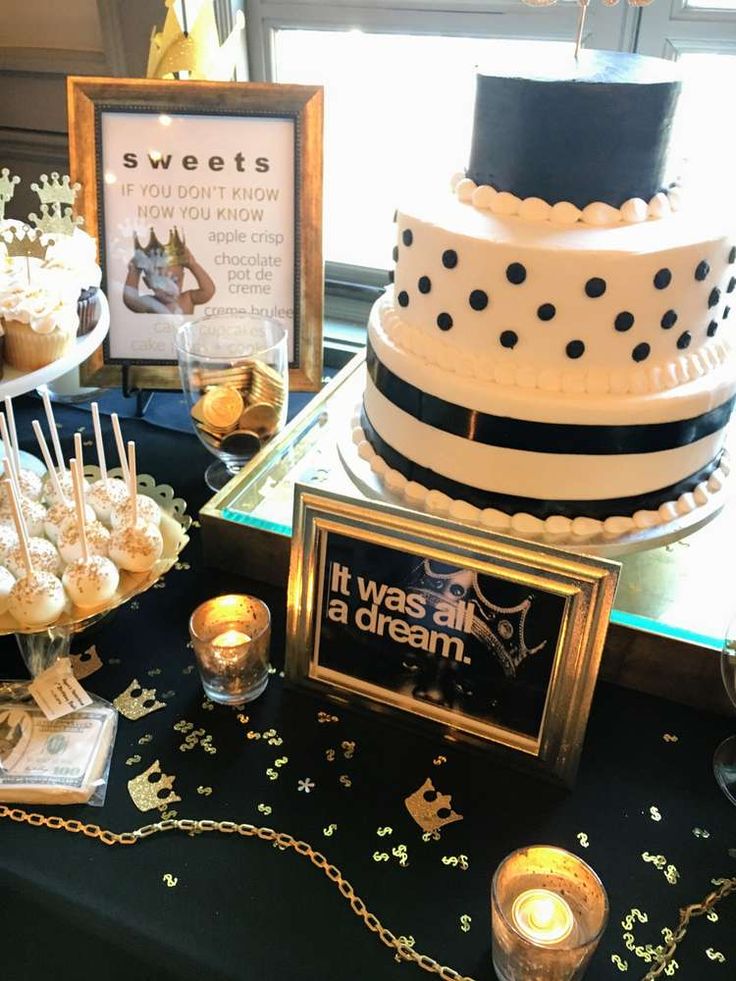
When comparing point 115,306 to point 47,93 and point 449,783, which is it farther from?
point 449,783

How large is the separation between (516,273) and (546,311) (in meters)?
0.05

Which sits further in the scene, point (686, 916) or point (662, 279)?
point (662, 279)

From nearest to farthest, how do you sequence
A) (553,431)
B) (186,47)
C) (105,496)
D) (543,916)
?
(543,916) → (553,431) → (105,496) → (186,47)

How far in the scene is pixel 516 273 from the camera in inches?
37.5

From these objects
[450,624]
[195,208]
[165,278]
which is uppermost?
[195,208]

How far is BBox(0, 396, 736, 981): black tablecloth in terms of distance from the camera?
82 centimetres

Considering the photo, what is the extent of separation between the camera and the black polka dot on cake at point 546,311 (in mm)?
963

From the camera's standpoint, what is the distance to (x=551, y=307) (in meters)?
0.96

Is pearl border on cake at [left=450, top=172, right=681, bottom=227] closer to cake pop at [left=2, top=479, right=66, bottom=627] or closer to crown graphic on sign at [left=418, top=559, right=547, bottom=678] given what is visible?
crown graphic on sign at [left=418, top=559, right=547, bottom=678]

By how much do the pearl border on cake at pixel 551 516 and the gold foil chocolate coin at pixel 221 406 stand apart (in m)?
0.29

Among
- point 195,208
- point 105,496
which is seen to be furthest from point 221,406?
point 195,208

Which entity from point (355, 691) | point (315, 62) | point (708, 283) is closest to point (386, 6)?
point (315, 62)

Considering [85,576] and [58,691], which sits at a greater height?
[85,576]

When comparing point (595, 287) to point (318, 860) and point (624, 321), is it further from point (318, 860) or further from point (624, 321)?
point (318, 860)
